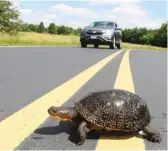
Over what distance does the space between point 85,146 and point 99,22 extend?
21571mm

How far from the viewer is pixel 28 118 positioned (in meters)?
3.65

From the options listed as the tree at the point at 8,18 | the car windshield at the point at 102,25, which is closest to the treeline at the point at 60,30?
the tree at the point at 8,18

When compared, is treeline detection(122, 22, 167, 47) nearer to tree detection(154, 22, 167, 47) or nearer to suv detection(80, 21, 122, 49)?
tree detection(154, 22, 167, 47)

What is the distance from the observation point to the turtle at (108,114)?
3158 mm

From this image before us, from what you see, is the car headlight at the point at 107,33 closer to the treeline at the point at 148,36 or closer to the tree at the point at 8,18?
the tree at the point at 8,18

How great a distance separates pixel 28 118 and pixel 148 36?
146m

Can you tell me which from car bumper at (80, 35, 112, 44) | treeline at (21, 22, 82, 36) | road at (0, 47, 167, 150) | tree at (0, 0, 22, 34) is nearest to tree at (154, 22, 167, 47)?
treeline at (21, 22, 82, 36)

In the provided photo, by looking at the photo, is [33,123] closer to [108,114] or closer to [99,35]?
[108,114]

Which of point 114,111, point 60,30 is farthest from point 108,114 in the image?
point 60,30

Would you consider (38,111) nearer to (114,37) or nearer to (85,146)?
(85,146)

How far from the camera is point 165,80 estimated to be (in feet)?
23.9

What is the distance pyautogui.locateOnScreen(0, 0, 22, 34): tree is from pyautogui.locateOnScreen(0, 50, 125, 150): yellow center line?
47.1 m

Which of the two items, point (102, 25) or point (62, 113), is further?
point (102, 25)

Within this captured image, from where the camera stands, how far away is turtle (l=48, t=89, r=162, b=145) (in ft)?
10.4
